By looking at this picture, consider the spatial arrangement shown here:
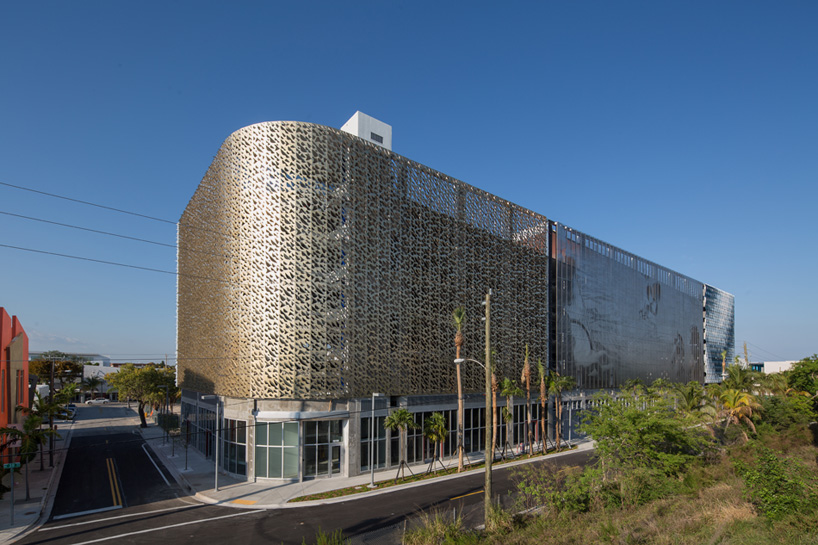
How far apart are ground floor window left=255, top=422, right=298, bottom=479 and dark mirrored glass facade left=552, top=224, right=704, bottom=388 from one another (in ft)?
113

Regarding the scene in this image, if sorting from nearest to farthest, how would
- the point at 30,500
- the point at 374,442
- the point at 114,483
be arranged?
the point at 30,500
the point at 114,483
the point at 374,442

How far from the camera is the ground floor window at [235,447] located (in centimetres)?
3409

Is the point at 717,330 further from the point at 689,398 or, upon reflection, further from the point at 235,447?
the point at 235,447

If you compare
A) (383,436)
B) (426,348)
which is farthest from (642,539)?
(426,348)

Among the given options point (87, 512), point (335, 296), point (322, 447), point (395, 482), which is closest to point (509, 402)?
point (395, 482)

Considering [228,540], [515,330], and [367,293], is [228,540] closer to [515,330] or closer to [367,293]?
[367,293]

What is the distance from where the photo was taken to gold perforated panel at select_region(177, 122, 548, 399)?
33812mm

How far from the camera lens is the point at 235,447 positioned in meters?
34.7

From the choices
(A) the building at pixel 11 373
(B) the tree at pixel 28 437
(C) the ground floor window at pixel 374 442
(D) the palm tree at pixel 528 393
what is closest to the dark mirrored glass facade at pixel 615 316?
(D) the palm tree at pixel 528 393

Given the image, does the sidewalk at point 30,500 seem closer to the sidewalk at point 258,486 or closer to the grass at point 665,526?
the sidewalk at point 258,486

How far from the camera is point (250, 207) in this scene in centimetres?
3522

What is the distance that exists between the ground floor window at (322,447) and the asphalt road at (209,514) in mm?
6020

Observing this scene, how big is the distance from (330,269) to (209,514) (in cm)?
1703

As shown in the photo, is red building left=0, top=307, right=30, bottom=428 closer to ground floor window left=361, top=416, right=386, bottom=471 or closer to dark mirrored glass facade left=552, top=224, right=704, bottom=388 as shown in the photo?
ground floor window left=361, top=416, right=386, bottom=471
